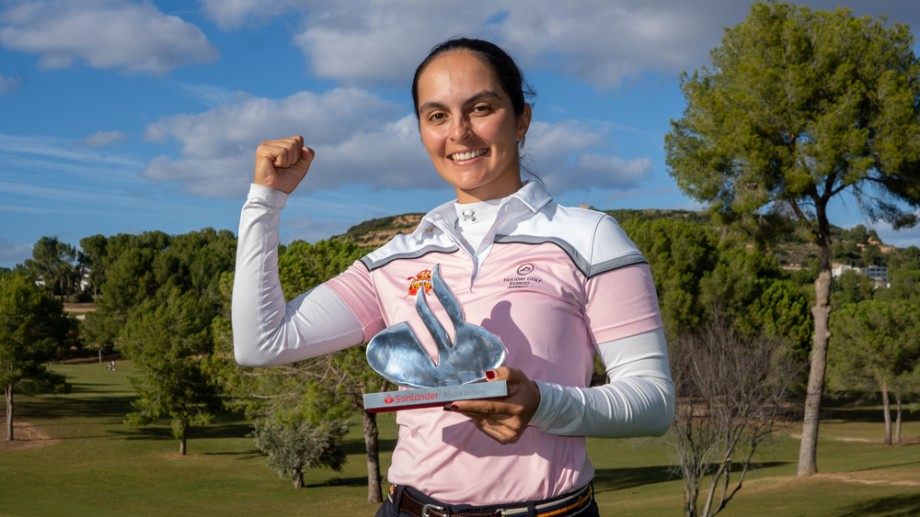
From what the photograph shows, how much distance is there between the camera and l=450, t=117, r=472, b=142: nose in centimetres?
257

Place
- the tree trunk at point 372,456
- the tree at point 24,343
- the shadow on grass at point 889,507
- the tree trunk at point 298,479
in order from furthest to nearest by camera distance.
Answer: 1. the tree at point 24,343
2. the tree trunk at point 298,479
3. the tree trunk at point 372,456
4. the shadow on grass at point 889,507

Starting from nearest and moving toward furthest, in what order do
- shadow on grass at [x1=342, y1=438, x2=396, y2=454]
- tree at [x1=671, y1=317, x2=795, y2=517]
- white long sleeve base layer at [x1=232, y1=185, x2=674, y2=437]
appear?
white long sleeve base layer at [x1=232, y1=185, x2=674, y2=437] → tree at [x1=671, y1=317, x2=795, y2=517] → shadow on grass at [x1=342, y1=438, x2=396, y2=454]

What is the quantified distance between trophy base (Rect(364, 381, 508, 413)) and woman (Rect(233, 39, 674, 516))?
27mm

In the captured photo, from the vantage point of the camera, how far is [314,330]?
2678 millimetres

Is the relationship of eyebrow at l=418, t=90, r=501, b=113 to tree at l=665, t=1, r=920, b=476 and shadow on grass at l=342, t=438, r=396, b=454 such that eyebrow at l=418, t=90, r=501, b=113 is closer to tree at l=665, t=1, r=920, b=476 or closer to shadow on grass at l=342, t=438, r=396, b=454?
tree at l=665, t=1, r=920, b=476

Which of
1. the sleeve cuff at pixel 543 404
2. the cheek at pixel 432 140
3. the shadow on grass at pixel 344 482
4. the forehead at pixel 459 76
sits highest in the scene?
the forehead at pixel 459 76

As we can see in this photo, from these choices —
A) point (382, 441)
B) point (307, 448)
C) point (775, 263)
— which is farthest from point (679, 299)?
point (307, 448)

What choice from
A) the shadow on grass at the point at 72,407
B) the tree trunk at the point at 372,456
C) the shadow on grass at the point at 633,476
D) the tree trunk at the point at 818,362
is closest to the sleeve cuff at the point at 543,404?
the tree trunk at the point at 818,362

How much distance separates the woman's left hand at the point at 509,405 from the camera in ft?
6.48

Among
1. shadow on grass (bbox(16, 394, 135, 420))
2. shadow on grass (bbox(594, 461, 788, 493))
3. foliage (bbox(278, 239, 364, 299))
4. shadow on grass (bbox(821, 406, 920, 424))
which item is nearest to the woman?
foliage (bbox(278, 239, 364, 299))

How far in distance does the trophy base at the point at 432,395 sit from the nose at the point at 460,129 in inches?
31.5

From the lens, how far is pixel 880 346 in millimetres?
42969

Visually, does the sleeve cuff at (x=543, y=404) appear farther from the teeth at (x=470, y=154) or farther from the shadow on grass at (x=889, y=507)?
the shadow on grass at (x=889, y=507)

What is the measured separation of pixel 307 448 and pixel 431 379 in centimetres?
3539
